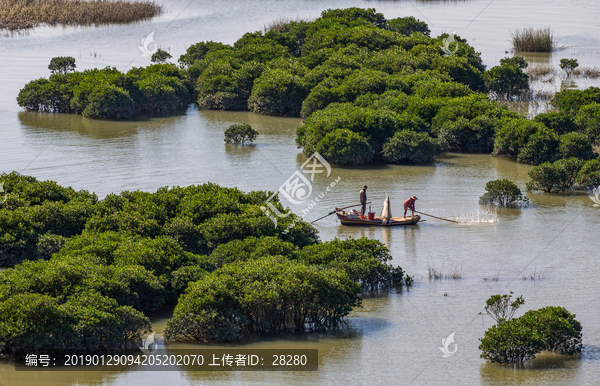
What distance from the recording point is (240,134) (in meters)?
38.2

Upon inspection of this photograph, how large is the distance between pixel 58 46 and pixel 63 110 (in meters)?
17.3

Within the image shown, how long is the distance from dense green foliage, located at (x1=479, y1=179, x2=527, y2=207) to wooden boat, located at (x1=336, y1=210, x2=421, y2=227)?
11.7 feet

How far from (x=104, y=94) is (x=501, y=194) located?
2288 centimetres

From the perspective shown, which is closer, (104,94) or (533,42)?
(104,94)

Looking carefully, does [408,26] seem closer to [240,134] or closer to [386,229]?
[240,134]

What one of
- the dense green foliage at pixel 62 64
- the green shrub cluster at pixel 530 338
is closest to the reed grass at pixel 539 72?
the dense green foliage at pixel 62 64

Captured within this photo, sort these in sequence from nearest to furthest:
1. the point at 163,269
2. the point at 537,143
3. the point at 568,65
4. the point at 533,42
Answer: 1. the point at 163,269
2. the point at 537,143
3. the point at 568,65
4. the point at 533,42

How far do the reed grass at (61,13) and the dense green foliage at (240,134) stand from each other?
3374 cm

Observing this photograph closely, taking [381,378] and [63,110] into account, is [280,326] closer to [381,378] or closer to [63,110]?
[381,378]

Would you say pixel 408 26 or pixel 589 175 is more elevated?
pixel 408 26

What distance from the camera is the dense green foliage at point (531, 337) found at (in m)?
17.0

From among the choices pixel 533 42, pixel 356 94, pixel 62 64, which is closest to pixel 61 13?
pixel 62 64

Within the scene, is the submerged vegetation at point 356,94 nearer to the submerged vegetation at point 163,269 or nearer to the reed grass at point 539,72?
the reed grass at point 539,72

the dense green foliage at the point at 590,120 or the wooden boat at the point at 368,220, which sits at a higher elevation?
the dense green foliage at the point at 590,120
